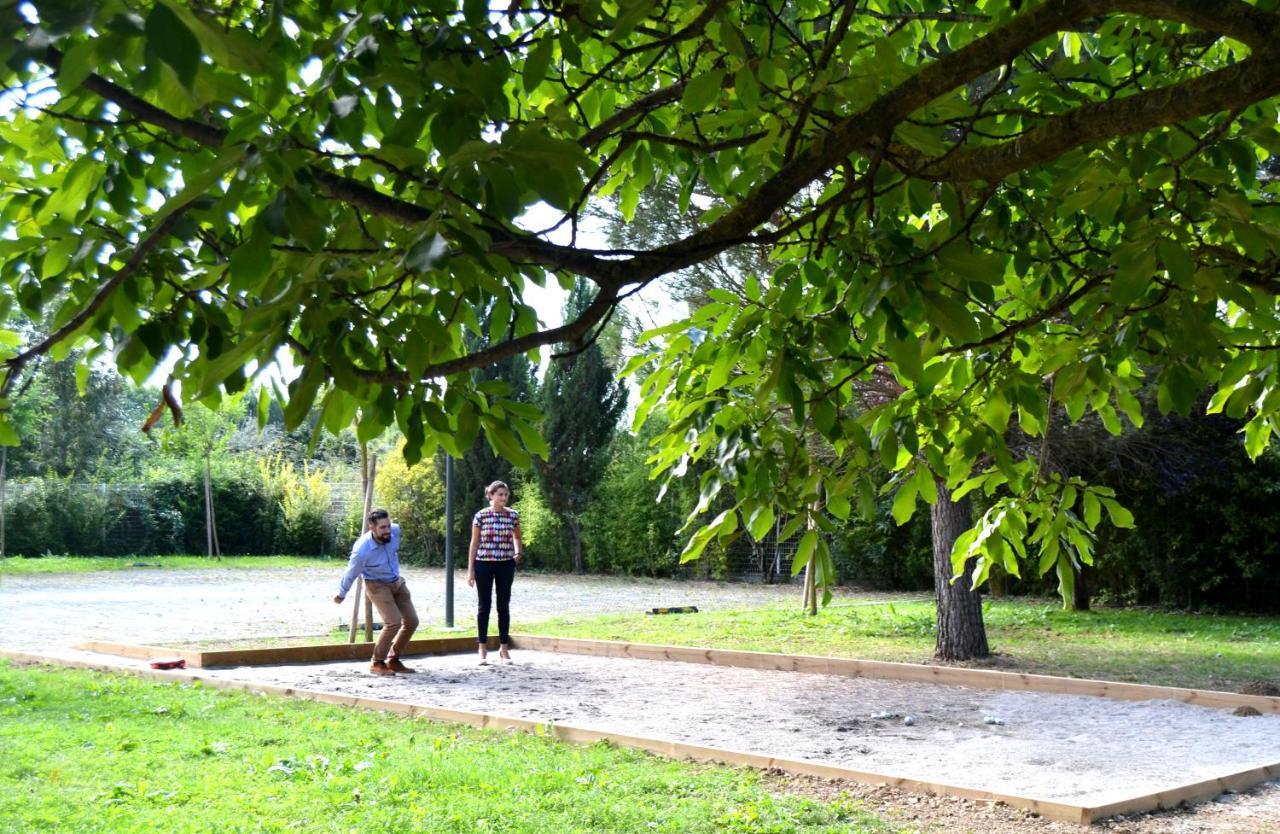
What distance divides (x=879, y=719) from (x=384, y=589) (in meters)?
4.92

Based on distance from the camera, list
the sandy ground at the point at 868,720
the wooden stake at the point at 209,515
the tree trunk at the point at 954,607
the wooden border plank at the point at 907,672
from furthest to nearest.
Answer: the wooden stake at the point at 209,515 → the tree trunk at the point at 954,607 → the wooden border plank at the point at 907,672 → the sandy ground at the point at 868,720

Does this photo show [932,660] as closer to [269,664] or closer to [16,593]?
[269,664]

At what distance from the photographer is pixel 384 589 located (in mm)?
11305

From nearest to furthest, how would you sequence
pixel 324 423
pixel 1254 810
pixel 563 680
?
1. pixel 324 423
2. pixel 1254 810
3. pixel 563 680

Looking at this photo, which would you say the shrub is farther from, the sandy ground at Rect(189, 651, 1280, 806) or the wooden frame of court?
the sandy ground at Rect(189, 651, 1280, 806)

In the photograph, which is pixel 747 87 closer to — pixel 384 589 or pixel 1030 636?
pixel 384 589

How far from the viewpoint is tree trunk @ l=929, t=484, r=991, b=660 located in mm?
12141

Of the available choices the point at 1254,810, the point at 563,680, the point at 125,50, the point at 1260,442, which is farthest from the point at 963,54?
the point at 563,680

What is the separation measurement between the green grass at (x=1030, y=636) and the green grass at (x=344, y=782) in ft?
17.1

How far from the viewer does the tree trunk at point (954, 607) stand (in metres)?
12.1

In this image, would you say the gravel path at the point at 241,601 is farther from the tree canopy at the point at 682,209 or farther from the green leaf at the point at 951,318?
the green leaf at the point at 951,318

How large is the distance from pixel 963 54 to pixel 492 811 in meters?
4.06

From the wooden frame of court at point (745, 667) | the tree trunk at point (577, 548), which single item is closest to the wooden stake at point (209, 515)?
the tree trunk at point (577, 548)

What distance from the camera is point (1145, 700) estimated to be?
9.38 m
